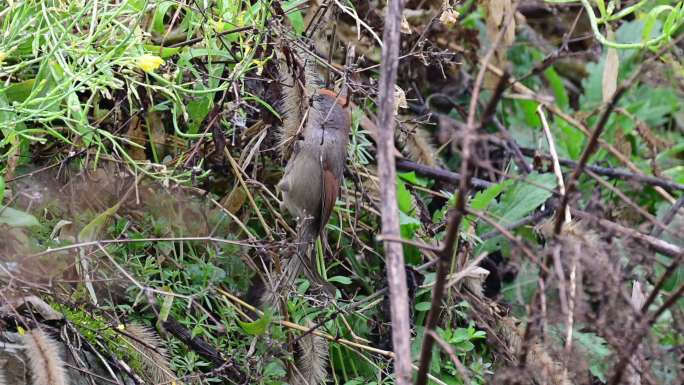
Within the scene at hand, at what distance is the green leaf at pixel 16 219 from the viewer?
312cm

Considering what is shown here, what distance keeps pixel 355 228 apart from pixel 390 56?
1.94 m

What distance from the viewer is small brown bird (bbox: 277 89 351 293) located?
3957mm

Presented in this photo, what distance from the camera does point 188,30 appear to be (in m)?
3.79

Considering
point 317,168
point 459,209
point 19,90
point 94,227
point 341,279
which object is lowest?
point 341,279

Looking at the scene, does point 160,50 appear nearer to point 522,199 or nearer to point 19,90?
point 19,90

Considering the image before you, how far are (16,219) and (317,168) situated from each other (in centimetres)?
146

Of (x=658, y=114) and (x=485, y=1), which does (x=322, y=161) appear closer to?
(x=485, y=1)

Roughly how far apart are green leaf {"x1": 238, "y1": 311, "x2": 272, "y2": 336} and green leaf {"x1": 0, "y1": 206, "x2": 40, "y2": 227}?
31.8 inches

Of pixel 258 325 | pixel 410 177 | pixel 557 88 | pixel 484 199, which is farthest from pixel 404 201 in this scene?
pixel 557 88

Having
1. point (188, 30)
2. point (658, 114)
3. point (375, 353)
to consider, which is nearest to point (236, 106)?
point (188, 30)

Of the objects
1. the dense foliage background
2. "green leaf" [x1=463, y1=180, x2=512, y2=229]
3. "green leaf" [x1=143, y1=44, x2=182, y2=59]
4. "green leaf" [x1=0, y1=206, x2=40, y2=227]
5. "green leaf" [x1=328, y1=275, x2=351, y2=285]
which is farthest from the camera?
"green leaf" [x1=463, y1=180, x2=512, y2=229]

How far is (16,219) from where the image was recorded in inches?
123

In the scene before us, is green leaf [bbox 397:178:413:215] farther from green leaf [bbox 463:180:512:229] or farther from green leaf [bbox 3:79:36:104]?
green leaf [bbox 3:79:36:104]

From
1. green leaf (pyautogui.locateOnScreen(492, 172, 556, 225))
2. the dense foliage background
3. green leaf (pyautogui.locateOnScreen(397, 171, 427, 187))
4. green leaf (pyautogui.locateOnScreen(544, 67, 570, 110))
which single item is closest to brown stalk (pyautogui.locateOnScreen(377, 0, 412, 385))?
the dense foliage background
